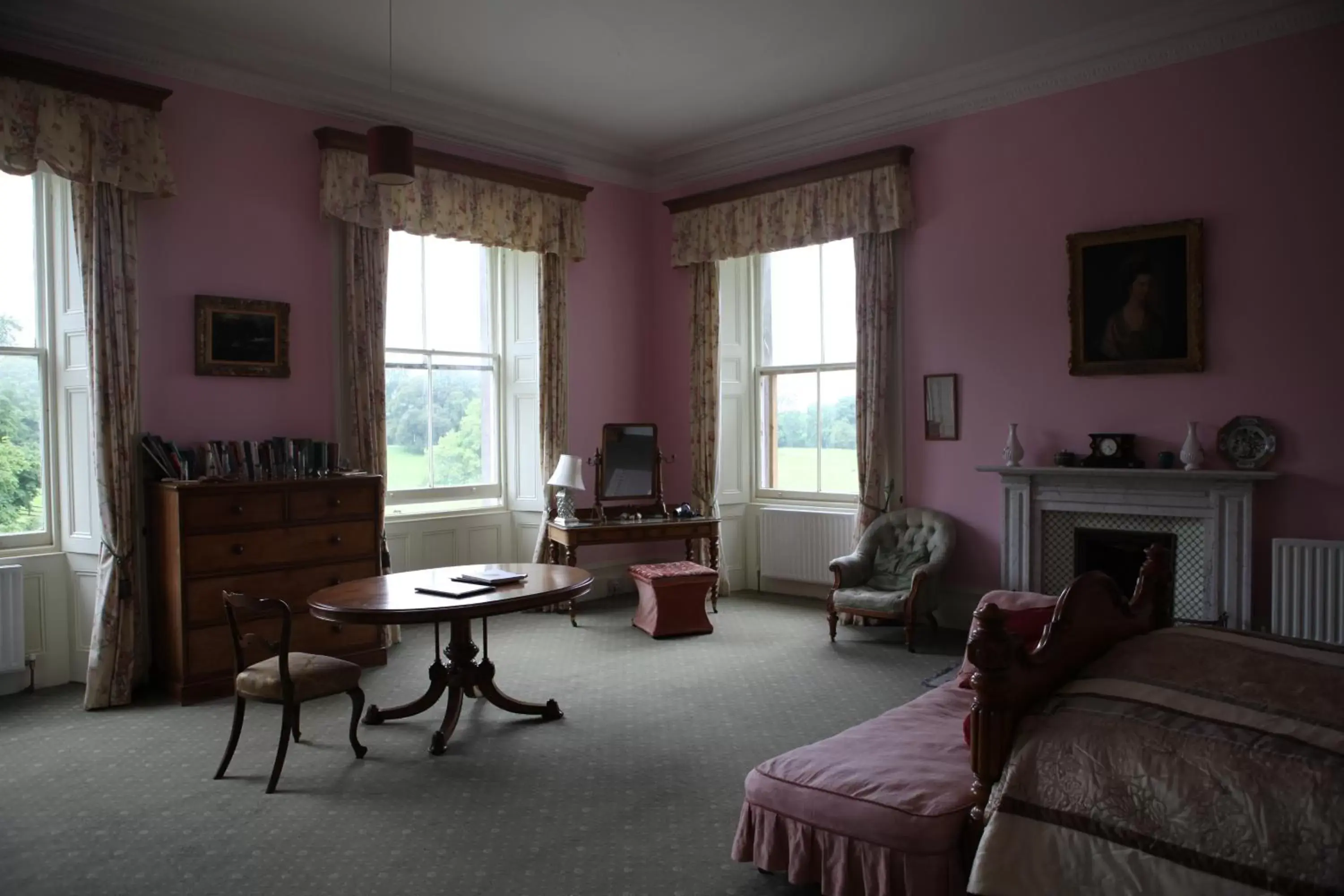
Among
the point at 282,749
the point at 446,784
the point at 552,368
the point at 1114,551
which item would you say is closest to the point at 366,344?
the point at 552,368

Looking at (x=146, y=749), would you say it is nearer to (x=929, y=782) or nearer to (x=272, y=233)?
(x=272, y=233)

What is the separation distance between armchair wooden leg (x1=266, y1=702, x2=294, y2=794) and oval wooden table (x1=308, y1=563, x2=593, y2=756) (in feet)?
1.32

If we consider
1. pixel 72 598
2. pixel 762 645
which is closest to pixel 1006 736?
pixel 762 645

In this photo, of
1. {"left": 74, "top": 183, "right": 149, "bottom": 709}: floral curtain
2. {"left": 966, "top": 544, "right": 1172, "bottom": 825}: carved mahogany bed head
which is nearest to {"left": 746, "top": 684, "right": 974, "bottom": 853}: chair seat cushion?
{"left": 966, "top": 544, "right": 1172, "bottom": 825}: carved mahogany bed head

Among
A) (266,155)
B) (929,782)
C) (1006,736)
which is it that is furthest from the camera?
(266,155)

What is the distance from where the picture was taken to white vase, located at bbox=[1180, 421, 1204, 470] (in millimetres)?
5188

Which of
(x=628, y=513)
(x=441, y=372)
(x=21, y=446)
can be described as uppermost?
(x=441, y=372)

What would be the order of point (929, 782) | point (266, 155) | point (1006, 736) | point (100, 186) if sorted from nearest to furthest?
point (1006, 736) → point (929, 782) → point (100, 186) → point (266, 155)

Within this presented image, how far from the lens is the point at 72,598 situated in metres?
5.21

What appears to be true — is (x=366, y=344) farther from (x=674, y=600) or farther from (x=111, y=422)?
(x=674, y=600)

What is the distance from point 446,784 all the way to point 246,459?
2.60m

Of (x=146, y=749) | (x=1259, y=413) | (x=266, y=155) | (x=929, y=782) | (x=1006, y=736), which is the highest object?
(x=266, y=155)

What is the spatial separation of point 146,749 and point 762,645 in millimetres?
3540

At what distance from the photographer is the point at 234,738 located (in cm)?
383
